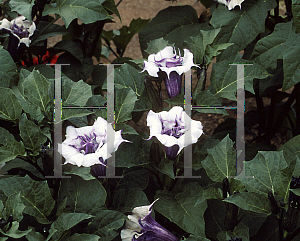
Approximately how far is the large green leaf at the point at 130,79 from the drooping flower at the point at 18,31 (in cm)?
33

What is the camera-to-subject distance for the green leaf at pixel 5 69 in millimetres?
871

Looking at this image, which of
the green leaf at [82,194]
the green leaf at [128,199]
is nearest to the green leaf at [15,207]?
the green leaf at [82,194]

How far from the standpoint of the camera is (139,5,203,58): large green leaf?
1254 millimetres

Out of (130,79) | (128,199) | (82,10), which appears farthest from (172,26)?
(128,199)

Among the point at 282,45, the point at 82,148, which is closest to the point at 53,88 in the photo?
the point at 82,148

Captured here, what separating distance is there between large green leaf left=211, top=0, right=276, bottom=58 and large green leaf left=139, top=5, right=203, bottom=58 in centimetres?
19

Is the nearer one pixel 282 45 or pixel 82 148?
pixel 82 148

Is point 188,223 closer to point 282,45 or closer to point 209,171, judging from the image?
point 209,171

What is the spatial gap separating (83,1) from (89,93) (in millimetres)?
324

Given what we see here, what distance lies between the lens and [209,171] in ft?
2.33

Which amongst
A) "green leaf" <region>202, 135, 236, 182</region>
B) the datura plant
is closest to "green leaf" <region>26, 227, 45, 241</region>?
the datura plant

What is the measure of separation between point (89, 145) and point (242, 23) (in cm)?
65

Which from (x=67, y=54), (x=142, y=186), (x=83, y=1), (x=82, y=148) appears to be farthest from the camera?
(x=67, y=54)

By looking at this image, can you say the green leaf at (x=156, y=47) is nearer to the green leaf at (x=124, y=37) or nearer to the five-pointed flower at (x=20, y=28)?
the five-pointed flower at (x=20, y=28)
